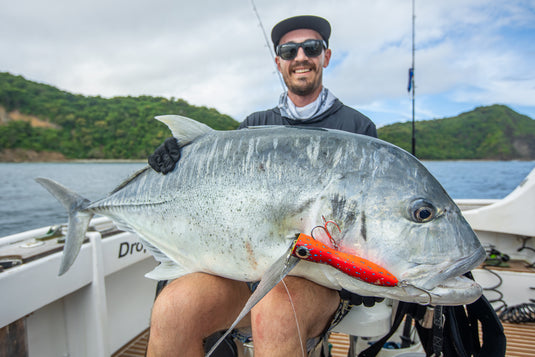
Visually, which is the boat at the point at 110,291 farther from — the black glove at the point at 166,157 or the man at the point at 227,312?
the black glove at the point at 166,157

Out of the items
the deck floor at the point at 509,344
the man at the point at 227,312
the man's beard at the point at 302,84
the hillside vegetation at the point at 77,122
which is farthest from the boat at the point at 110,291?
the hillside vegetation at the point at 77,122

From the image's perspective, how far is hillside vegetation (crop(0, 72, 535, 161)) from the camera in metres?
28.2

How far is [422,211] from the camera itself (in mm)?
1119

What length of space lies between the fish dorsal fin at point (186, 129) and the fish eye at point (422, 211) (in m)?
1.08

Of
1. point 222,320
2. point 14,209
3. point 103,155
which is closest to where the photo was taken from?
point 222,320

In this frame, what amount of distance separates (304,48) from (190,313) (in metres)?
1.74

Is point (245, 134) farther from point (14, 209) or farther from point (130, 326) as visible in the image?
point (14, 209)

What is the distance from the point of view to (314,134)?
1.35 m

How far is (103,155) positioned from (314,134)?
1368 inches

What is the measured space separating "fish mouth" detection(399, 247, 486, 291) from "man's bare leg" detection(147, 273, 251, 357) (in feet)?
2.95

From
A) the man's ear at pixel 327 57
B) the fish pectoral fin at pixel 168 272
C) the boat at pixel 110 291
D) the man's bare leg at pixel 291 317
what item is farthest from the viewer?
the man's ear at pixel 327 57

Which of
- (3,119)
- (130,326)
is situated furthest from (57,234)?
(3,119)

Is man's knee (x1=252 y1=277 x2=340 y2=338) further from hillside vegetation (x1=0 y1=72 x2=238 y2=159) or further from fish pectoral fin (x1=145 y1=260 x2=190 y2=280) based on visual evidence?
hillside vegetation (x1=0 y1=72 x2=238 y2=159)

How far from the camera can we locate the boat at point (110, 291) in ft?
6.12
